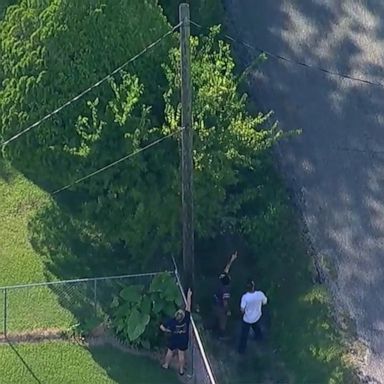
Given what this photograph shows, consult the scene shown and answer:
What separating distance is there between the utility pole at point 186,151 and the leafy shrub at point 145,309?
15.4 inches

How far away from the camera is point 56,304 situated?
59.5 ft

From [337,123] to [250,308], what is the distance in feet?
14.2

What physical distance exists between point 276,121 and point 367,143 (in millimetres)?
1692

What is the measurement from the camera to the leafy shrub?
17.5 m

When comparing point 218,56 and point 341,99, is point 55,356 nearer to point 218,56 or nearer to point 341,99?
point 218,56

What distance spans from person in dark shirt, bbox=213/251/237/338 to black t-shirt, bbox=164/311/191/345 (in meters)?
0.85

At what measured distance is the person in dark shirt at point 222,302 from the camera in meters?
17.6

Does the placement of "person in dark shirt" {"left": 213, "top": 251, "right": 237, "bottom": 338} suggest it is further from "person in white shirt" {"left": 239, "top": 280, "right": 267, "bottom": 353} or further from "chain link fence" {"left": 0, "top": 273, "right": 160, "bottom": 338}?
"chain link fence" {"left": 0, "top": 273, "right": 160, "bottom": 338}

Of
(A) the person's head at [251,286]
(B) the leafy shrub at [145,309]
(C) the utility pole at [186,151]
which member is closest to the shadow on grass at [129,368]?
(B) the leafy shrub at [145,309]

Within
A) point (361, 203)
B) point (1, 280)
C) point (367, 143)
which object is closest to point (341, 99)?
point (367, 143)

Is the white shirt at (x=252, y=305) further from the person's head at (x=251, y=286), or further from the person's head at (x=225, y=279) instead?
the person's head at (x=225, y=279)

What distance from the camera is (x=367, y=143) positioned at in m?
19.5

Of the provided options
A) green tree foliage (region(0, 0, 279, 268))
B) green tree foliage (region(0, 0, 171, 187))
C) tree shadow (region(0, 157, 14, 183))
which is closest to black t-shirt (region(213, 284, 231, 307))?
green tree foliage (region(0, 0, 279, 268))

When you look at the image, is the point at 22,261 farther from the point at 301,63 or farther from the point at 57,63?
the point at 301,63
